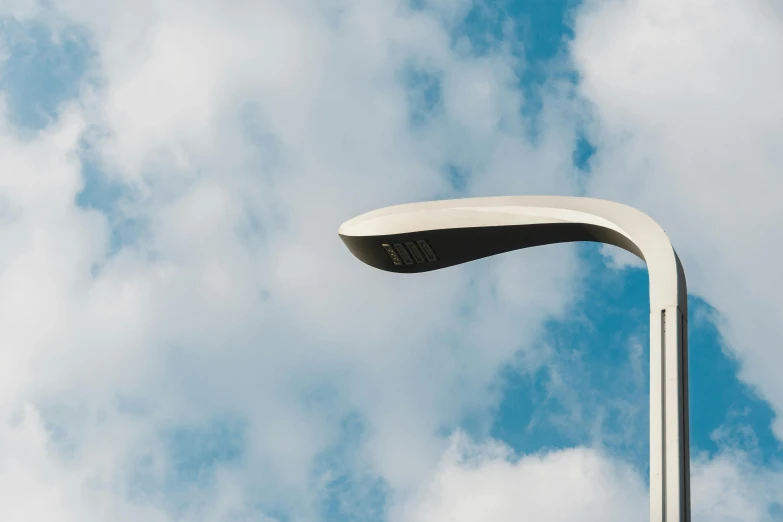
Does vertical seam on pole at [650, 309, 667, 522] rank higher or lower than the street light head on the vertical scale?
lower

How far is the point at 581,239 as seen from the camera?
357 inches

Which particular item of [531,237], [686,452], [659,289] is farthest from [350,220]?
[686,452]

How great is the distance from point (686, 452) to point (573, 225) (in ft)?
7.23

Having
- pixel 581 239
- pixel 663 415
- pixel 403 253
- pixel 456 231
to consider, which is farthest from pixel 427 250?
pixel 663 415

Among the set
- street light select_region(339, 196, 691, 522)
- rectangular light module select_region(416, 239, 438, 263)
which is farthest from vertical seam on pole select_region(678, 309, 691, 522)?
rectangular light module select_region(416, 239, 438, 263)

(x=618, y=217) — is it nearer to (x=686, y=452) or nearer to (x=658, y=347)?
(x=658, y=347)

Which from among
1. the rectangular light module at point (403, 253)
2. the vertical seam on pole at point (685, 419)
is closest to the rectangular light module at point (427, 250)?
the rectangular light module at point (403, 253)

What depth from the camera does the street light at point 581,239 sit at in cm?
716

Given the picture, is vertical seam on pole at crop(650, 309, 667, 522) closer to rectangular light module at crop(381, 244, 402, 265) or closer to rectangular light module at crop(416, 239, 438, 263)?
rectangular light module at crop(416, 239, 438, 263)

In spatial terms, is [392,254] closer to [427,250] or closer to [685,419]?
[427,250]

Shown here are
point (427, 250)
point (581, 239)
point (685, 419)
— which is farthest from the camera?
point (427, 250)

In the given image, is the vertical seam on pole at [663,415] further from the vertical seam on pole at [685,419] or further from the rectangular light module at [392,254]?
the rectangular light module at [392,254]

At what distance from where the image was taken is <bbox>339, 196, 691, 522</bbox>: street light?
23.5 feet

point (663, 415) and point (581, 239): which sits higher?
point (581, 239)
